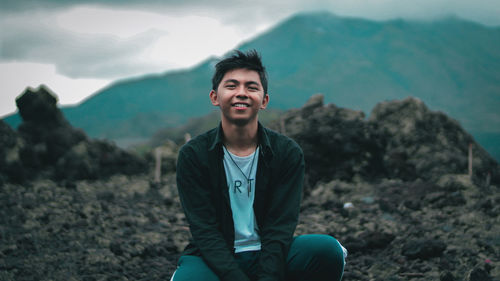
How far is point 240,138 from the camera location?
3287mm

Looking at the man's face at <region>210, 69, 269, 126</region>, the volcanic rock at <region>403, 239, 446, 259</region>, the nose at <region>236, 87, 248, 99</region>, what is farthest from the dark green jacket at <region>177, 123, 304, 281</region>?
the volcanic rock at <region>403, 239, 446, 259</region>

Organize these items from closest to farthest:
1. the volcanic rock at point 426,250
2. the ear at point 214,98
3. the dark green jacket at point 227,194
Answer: the dark green jacket at point 227,194 → the ear at point 214,98 → the volcanic rock at point 426,250

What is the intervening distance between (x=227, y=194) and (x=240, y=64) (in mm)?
940

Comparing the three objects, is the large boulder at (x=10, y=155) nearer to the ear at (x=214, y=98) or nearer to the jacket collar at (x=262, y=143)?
the ear at (x=214, y=98)

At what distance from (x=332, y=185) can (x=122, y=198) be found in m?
4.53

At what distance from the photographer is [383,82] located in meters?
105

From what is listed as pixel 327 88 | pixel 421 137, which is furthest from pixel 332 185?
pixel 327 88

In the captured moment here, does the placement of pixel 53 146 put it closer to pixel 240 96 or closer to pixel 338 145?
pixel 338 145

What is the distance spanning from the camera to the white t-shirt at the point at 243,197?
317 centimetres

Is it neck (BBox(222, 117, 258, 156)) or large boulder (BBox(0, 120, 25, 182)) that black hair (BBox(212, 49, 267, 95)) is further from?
large boulder (BBox(0, 120, 25, 182))

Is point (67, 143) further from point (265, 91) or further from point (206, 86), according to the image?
point (206, 86)

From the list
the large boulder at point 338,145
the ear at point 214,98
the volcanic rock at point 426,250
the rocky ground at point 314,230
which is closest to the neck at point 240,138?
the ear at point 214,98

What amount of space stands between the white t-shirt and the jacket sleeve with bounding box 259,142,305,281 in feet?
0.35

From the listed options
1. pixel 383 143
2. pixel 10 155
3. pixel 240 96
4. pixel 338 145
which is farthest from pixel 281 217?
pixel 10 155
